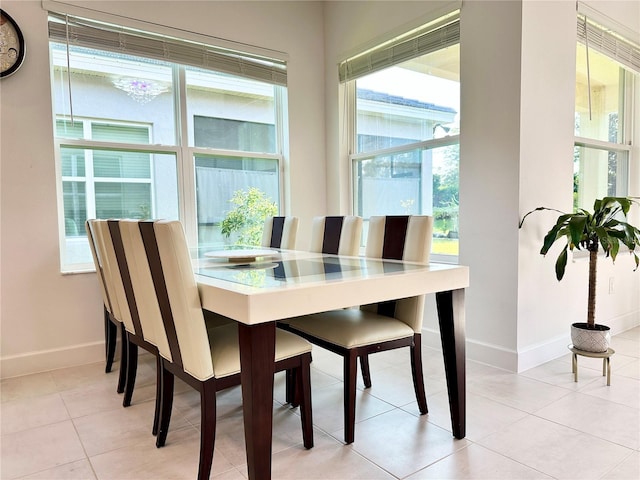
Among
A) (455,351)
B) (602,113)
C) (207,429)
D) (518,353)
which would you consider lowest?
(518,353)

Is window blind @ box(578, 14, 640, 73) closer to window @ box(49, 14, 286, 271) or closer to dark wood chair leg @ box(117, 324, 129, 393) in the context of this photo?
window @ box(49, 14, 286, 271)

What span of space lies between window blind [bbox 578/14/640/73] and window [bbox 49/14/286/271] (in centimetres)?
233

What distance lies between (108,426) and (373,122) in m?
2.99

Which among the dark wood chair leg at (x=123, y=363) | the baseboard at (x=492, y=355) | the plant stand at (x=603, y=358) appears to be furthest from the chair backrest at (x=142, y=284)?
the plant stand at (x=603, y=358)

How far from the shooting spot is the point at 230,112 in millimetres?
3605

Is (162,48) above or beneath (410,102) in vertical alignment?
above

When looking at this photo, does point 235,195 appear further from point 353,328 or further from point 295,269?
point 353,328

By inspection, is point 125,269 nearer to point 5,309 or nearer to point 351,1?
point 5,309

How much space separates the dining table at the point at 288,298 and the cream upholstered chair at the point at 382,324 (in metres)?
0.14

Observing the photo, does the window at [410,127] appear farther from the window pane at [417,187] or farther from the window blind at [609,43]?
the window blind at [609,43]

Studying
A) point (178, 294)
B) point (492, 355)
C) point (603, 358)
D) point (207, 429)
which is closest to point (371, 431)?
point (207, 429)

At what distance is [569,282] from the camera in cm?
299

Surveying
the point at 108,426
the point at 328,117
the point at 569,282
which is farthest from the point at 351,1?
the point at 108,426

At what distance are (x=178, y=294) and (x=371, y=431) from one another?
1093 millimetres
